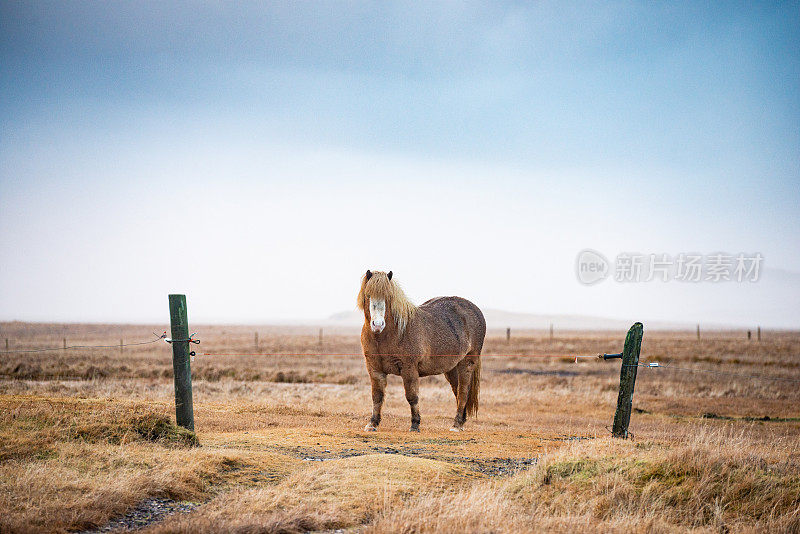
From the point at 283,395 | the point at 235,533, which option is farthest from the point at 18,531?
the point at 283,395

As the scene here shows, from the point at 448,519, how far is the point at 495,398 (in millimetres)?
15582

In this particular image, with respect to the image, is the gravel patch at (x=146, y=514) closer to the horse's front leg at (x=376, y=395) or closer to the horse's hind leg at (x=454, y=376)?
the horse's front leg at (x=376, y=395)

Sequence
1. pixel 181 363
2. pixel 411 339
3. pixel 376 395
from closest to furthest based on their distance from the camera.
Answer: pixel 181 363
pixel 411 339
pixel 376 395

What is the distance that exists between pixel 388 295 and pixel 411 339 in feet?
3.43

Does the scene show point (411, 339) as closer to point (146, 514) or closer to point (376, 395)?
point (376, 395)

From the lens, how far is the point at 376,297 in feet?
33.7

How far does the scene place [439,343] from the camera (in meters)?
11.6

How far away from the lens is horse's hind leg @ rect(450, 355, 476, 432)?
12.2 m

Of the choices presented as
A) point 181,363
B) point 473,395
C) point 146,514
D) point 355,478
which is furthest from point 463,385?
point 146,514

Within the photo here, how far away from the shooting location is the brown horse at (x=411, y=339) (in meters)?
10.5

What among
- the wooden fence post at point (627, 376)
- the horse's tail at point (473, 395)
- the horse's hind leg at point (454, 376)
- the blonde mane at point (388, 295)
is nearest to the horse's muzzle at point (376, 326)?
the blonde mane at point (388, 295)

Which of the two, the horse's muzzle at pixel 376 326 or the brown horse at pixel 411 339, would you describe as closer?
the horse's muzzle at pixel 376 326

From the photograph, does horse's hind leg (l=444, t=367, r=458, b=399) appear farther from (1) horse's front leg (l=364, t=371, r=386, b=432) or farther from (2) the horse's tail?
(1) horse's front leg (l=364, t=371, r=386, b=432)

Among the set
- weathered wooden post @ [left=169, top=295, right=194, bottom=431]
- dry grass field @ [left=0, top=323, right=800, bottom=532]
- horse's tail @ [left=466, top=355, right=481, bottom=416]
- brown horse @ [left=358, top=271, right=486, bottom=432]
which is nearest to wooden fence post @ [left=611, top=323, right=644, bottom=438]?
dry grass field @ [left=0, top=323, right=800, bottom=532]
